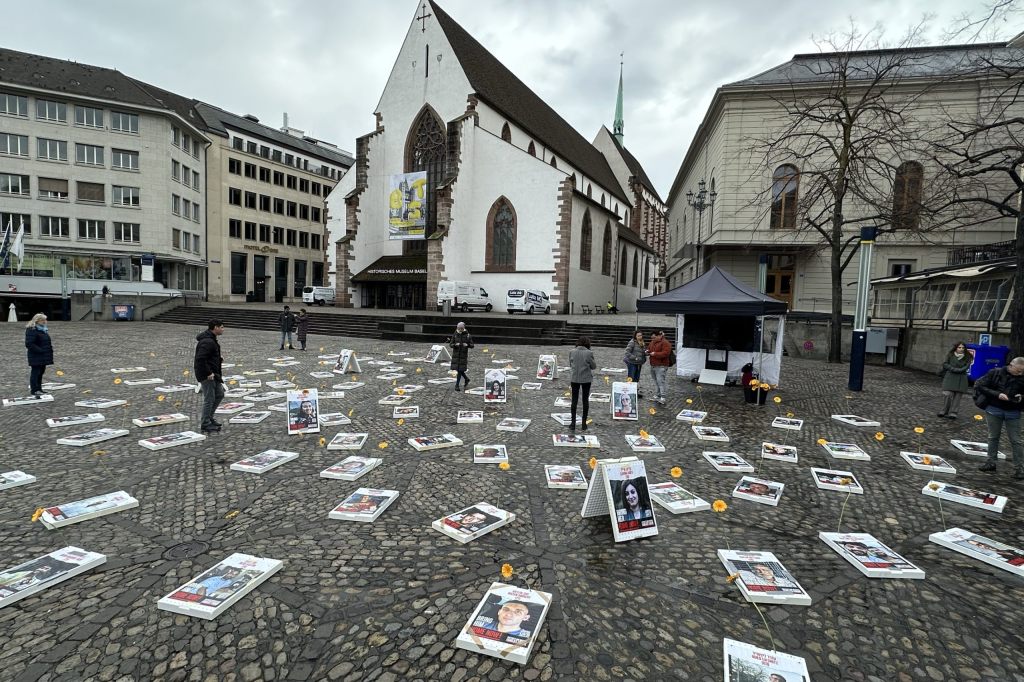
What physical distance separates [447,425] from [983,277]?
59.9ft

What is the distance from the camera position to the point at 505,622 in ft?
11.1

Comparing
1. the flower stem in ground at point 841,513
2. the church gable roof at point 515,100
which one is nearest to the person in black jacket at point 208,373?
the flower stem in ground at point 841,513

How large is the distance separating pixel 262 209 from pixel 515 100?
30.1m

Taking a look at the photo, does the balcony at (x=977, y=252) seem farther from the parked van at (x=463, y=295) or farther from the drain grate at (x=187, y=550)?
the drain grate at (x=187, y=550)

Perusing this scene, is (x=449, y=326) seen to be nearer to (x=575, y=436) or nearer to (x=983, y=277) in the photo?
(x=575, y=436)

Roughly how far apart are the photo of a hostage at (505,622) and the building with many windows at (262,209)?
4759 centimetres

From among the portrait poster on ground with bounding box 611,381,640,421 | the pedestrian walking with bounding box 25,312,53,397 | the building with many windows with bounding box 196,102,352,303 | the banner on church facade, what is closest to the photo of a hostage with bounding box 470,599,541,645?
the portrait poster on ground with bounding box 611,381,640,421

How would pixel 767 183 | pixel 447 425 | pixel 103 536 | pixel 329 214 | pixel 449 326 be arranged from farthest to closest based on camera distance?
pixel 329 214
pixel 767 183
pixel 449 326
pixel 447 425
pixel 103 536

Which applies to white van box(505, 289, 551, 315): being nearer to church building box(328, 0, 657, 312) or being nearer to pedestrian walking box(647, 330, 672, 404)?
church building box(328, 0, 657, 312)

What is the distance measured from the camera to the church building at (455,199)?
3525 cm

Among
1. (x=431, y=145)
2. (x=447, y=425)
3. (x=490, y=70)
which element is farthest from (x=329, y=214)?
(x=447, y=425)

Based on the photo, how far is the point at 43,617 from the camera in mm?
3436

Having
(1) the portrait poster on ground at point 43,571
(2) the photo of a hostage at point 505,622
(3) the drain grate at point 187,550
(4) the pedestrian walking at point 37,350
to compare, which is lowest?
(3) the drain grate at point 187,550

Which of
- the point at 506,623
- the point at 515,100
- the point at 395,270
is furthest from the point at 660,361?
the point at 515,100
